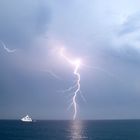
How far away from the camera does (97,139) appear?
16988 centimetres

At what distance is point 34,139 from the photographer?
166 meters

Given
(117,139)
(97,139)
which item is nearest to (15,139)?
(97,139)

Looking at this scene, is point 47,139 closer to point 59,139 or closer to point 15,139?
point 59,139

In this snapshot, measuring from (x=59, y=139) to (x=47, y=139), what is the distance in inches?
273

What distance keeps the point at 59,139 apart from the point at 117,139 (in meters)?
32.5

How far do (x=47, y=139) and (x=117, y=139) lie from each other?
39.2 metres

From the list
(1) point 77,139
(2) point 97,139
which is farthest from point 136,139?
(1) point 77,139

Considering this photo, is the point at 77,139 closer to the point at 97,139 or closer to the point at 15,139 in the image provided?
the point at 97,139

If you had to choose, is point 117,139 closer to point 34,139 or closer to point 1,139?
point 34,139

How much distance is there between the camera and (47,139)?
163 m

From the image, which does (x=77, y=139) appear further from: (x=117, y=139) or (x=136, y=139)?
(x=136, y=139)

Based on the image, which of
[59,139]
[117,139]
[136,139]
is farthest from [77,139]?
[136,139]

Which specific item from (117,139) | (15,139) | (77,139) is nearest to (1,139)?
(15,139)

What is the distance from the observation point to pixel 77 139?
16962 cm
